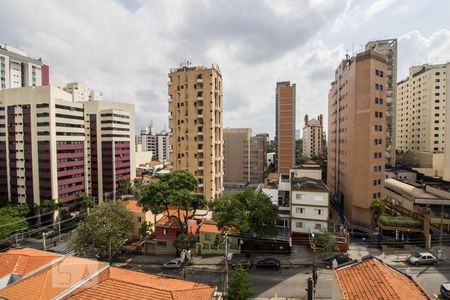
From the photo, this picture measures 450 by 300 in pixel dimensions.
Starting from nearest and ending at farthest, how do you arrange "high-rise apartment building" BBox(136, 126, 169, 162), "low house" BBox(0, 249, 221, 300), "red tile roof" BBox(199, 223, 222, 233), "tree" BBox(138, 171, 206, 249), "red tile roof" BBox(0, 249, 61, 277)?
1. "low house" BBox(0, 249, 221, 300)
2. "red tile roof" BBox(0, 249, 61, 277)
3. "tree" BBox(138, 171, 206, 249)
4. "red tile roof" BBox(199, 223, 222, 233)
5. "high-rise apartment building" BBox(136, 126, 169, 162)

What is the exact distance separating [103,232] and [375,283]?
27346 mm

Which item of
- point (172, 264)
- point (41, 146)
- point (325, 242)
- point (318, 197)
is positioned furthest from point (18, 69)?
point (325, 242)

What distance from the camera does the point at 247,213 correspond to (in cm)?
3003

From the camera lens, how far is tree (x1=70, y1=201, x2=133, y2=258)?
29.1 m

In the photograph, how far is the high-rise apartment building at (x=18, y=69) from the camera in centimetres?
8575

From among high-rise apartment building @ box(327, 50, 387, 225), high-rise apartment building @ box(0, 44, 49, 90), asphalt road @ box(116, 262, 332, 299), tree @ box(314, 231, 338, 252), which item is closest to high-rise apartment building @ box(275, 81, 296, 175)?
high-rise apartment building @ box(327, 50, 387, 225)

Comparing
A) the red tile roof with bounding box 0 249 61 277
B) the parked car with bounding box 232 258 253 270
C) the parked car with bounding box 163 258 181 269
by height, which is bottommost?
the parked car with bounding box 163 258 181 269

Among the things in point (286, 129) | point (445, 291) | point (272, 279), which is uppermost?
point (286, 129)

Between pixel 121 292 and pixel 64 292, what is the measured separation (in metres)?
3.45

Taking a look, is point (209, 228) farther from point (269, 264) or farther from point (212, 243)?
point (269, 264)

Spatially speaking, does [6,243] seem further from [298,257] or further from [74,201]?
[298,257]

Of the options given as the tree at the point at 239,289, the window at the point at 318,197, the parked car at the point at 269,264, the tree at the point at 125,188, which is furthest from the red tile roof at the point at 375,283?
the tree at the point at 125,188

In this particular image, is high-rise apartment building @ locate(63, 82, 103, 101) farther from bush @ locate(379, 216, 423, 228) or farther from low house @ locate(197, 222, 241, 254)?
bush @ locate(379, 216, 423, 228)

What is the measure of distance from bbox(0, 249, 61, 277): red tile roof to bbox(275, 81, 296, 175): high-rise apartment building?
67.3m
